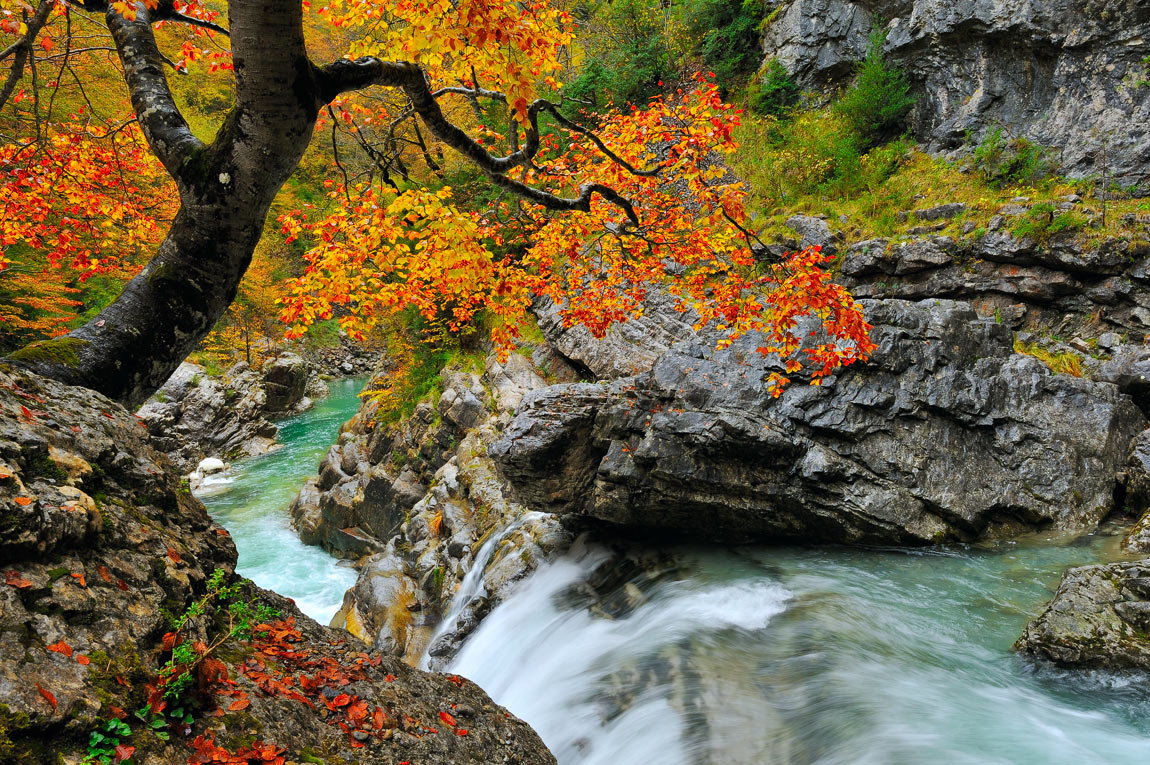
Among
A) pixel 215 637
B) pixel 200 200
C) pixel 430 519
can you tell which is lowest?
pixel 430 519

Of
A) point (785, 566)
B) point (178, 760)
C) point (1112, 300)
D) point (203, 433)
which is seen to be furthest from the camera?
point (203, 433)

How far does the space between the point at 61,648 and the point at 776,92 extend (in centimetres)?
1842

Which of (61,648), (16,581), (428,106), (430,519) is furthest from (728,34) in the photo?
(61,648)

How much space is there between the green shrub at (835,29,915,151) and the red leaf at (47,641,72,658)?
16552mm

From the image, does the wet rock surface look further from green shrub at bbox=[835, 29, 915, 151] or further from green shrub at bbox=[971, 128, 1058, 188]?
green shrub at bbox=[835, 29, 915, 151]

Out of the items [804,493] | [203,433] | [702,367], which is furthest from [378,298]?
[203,433]

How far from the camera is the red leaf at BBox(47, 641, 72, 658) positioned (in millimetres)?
2033

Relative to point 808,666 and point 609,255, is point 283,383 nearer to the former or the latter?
point 609,255

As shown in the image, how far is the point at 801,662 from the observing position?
4.99 metres

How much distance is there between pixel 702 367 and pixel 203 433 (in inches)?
757

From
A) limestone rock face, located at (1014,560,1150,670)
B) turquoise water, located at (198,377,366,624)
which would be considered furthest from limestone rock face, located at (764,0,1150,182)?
turquoise water, located at (198,377,366,624)

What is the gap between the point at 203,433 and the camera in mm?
19172

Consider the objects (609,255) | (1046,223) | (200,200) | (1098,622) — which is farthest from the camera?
(1046,223)

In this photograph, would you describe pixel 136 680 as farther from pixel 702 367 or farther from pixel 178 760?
pixel 702 367
